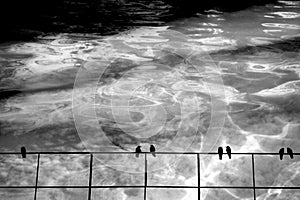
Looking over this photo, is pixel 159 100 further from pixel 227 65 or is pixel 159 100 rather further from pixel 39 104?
pixel 39 104

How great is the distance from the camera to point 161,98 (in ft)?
64.7

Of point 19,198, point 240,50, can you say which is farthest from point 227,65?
point 19,198

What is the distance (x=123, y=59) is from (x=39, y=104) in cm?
934

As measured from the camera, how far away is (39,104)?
2028 cm

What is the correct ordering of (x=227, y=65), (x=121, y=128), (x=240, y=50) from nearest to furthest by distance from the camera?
(x=240, y=50)
(x=227, y=65)
(x=121, y=128)

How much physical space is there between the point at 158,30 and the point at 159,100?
1027cm

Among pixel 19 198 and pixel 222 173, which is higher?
pixel 222 173

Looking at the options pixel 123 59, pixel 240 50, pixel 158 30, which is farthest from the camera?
pixel 123 59

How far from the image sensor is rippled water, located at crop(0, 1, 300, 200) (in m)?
11.0

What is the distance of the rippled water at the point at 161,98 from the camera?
432 inches

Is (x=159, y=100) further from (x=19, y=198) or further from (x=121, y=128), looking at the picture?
(x=19, y=198)

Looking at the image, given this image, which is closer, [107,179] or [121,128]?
[121,128]

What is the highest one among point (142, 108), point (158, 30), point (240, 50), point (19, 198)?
point (158, 30)

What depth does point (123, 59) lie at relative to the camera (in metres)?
13.7
